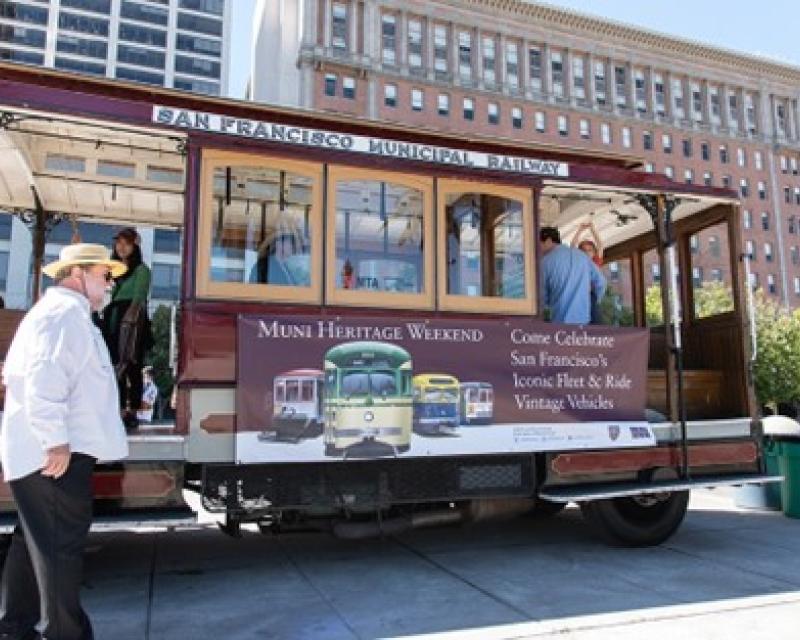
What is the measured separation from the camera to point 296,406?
186 inches

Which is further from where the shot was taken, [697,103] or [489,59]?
[697,103]

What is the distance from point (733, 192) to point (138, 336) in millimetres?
5449

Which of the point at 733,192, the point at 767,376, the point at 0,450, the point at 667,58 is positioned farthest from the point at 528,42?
the point at 0,450

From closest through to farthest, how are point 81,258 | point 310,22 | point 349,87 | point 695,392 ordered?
point 81,258
point 695,392
point 310,22
point 349,87

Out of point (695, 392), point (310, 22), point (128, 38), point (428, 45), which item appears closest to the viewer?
point (695, 392)

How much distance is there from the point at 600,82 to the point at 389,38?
65.0 feet

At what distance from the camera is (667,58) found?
216ft

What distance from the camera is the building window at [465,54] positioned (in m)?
60.2

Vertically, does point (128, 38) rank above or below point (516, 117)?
above

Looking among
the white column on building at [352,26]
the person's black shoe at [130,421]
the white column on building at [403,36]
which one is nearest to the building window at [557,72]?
the white column on building at [403,36]

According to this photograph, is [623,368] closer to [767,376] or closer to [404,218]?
[404,218]

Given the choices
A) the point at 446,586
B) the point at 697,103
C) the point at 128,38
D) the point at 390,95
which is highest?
the point at 128,38

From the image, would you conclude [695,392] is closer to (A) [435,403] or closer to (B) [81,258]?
(A) [435,403]

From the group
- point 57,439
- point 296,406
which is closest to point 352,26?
point 296,406
